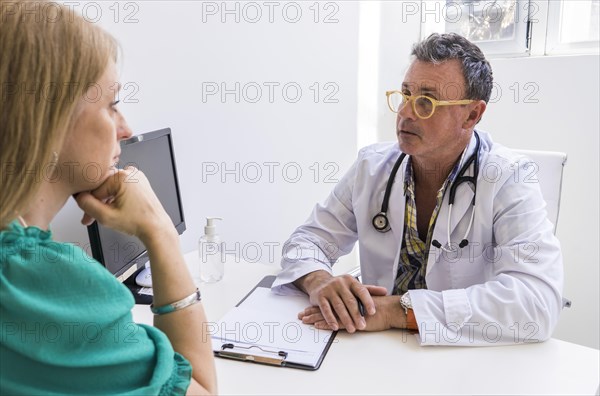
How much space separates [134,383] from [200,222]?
136cm

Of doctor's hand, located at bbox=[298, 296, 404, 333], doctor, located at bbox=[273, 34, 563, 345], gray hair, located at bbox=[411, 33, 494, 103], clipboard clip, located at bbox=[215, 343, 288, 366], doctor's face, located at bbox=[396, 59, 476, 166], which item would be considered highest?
gray hair, located at bbox=[411, 33, 494, 103]

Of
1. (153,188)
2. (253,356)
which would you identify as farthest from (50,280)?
(153,188)

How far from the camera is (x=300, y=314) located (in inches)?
47.3

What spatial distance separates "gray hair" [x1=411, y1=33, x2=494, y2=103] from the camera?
1.50 meters

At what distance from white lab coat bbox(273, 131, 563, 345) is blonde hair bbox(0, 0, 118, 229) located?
0.81m

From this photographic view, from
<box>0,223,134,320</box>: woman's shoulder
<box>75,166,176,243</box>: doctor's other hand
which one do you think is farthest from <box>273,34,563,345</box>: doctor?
<box>0,223,134,320</box>: woman's shoulder

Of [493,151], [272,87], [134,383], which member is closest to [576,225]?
[493,151]

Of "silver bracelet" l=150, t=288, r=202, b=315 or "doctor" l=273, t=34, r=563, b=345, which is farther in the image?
"doctor" l=273, t=34, r=563, b=345

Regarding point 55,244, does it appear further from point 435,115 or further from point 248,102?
point 248,102

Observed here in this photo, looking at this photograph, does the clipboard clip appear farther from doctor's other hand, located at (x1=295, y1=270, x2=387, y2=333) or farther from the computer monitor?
the computer monitor

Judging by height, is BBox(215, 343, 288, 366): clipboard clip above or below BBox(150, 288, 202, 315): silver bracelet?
below

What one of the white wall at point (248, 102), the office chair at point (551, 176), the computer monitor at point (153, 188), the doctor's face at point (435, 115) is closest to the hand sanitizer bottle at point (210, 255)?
the computer monitor at point (153, 188)

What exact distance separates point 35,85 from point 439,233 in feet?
3.68

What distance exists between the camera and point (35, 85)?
59cm
